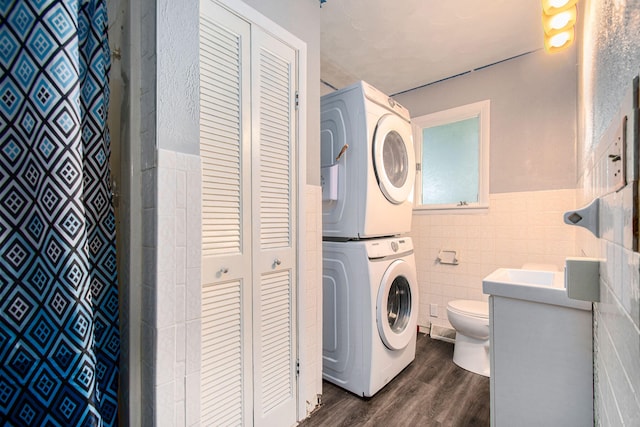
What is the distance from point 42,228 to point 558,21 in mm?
2004

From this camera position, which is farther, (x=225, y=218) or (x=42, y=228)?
(x=225, y=218)

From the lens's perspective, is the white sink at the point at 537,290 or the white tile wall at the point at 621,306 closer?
the white tile wall at the point at 621,306

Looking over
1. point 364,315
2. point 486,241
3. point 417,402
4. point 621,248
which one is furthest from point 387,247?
point 621,248

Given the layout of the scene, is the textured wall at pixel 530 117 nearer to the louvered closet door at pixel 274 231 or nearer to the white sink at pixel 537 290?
the white sink at pixel 537 290

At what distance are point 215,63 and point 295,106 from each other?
470 mm

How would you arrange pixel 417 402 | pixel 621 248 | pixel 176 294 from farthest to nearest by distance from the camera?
pixel 417 402 → pixel 176 294 → pixel 621 248

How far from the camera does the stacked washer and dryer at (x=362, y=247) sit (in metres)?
1.76

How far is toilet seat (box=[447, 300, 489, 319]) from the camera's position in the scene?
1.99 m

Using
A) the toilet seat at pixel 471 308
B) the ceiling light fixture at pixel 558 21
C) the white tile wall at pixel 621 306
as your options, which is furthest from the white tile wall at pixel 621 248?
the toilet seat at pixel 471 308

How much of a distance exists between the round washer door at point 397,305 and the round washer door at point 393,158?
1.63 feet

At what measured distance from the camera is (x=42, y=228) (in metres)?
0.68

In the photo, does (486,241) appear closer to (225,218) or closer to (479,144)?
(479,144)

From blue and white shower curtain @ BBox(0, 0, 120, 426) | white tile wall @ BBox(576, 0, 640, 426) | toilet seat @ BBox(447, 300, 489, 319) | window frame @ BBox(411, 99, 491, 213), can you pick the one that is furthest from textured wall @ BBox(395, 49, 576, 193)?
blue and white shower curtain @ BBox(0, 0, 120, 426)

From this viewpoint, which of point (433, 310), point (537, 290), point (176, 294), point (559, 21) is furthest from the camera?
point (433, 310)
